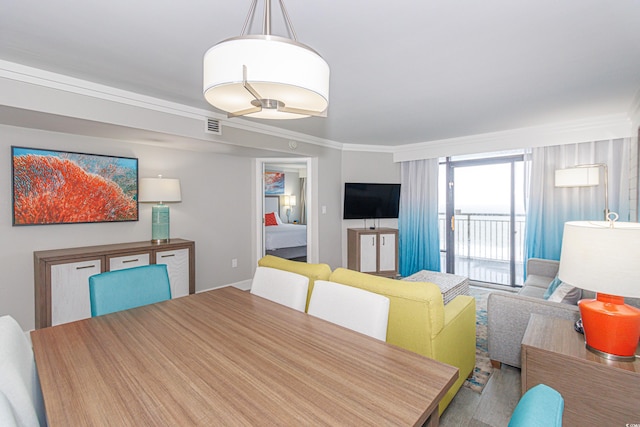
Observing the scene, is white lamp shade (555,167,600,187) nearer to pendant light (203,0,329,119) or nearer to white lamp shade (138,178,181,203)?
pendant light (203,0,329,119)

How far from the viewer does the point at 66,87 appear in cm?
246

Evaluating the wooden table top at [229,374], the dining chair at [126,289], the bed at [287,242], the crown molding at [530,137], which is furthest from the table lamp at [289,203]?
the wooden table top at [229,374]

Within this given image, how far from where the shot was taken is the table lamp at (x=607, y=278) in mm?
1327

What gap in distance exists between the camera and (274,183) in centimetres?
827

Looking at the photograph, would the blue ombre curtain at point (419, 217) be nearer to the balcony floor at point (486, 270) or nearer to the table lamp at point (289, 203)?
the balcony floor at point (486, 270)

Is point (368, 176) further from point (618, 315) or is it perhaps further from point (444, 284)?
point (618, 315)

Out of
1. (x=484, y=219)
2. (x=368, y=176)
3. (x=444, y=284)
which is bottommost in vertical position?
(x=444, y=284)

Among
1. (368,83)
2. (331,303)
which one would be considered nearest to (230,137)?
(368,83)

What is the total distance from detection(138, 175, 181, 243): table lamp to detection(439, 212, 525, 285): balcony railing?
4.23m

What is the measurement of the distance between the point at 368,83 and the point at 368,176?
286 cm

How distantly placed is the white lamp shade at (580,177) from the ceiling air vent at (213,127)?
13.0ft

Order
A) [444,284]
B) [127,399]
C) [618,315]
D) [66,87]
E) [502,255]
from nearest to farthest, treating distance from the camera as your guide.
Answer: [127,399]
[618,315]
[66,87]
[444,284]
[502,255]

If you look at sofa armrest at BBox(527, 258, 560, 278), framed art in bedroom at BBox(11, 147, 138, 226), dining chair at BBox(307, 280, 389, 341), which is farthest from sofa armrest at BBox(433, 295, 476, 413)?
framed art in bedroom at BBox(11, 147, 138, 226)

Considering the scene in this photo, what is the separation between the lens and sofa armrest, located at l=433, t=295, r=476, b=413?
179 cm
